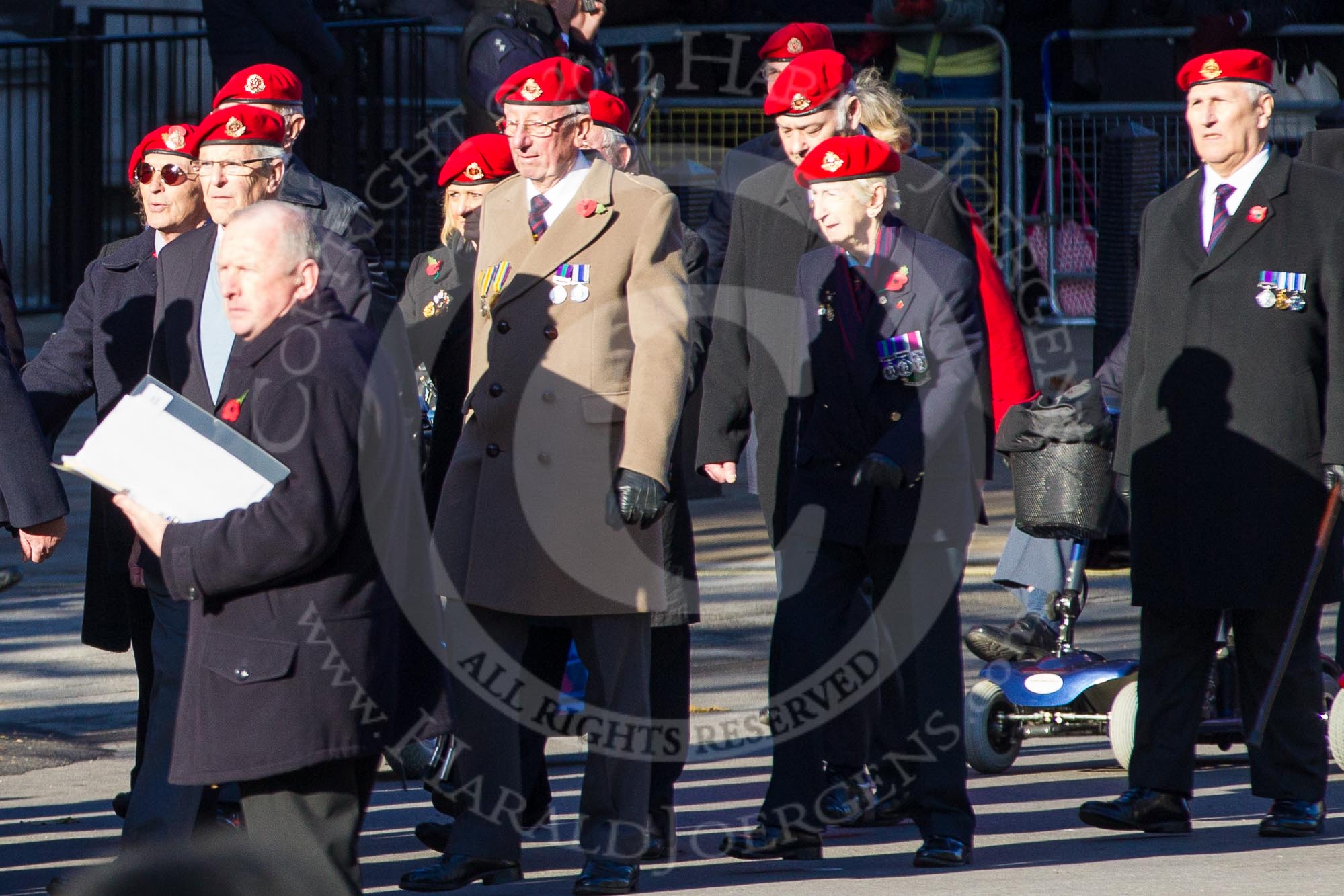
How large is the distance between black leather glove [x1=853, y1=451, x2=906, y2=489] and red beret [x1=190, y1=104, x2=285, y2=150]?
1.80 metres

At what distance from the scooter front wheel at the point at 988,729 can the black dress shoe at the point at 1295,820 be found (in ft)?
3.73

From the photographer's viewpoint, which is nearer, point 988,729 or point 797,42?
point 988,729

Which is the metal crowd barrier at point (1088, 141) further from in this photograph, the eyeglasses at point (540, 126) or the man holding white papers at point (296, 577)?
the man holding white papers at point (296, 577)

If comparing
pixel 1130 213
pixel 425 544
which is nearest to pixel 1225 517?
pixel 425 544

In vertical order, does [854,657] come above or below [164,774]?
above

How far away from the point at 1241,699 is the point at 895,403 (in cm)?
143

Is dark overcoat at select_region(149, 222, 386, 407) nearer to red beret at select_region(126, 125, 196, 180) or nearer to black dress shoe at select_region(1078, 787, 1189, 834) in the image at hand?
red beret at select_region(126, 125, 196, 180)

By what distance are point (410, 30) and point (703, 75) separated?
6.90 feet

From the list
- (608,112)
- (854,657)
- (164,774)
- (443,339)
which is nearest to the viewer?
(164,774)

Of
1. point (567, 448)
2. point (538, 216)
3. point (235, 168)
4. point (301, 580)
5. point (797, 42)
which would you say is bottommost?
point (301, 580)

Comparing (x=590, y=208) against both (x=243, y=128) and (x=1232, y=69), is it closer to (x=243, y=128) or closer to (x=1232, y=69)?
(x=243, y=128)

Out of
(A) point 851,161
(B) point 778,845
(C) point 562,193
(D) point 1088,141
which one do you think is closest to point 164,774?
(B) point 778,845

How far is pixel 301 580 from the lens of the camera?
15.0ft

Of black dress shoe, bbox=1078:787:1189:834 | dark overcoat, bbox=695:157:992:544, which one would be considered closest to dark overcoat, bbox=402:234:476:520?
dark overcoat, bbox=695:157:992:544
